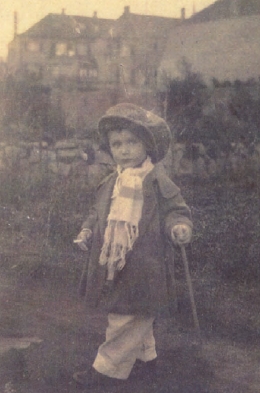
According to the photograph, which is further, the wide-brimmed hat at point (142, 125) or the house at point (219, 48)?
the house at point (219, 48)

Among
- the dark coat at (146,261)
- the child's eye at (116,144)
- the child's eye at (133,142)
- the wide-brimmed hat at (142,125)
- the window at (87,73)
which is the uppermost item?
the window at (87,73)

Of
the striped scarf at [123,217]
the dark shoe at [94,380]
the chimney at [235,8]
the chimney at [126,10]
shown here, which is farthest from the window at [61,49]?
the dark shoe at [94,380]

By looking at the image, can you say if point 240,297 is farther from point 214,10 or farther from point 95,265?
point 214,10

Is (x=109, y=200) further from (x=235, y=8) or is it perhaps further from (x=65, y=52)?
(x=235, y=8)

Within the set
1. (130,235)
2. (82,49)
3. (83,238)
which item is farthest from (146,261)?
(82,49)

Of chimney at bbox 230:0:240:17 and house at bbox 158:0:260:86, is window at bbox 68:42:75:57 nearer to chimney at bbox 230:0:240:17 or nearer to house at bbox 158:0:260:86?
house at bbox 158:0:260:86

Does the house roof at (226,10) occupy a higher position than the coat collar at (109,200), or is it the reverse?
the house roof at (226,10)

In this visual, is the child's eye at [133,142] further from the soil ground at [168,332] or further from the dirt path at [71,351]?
the dirt path at [71,351]
